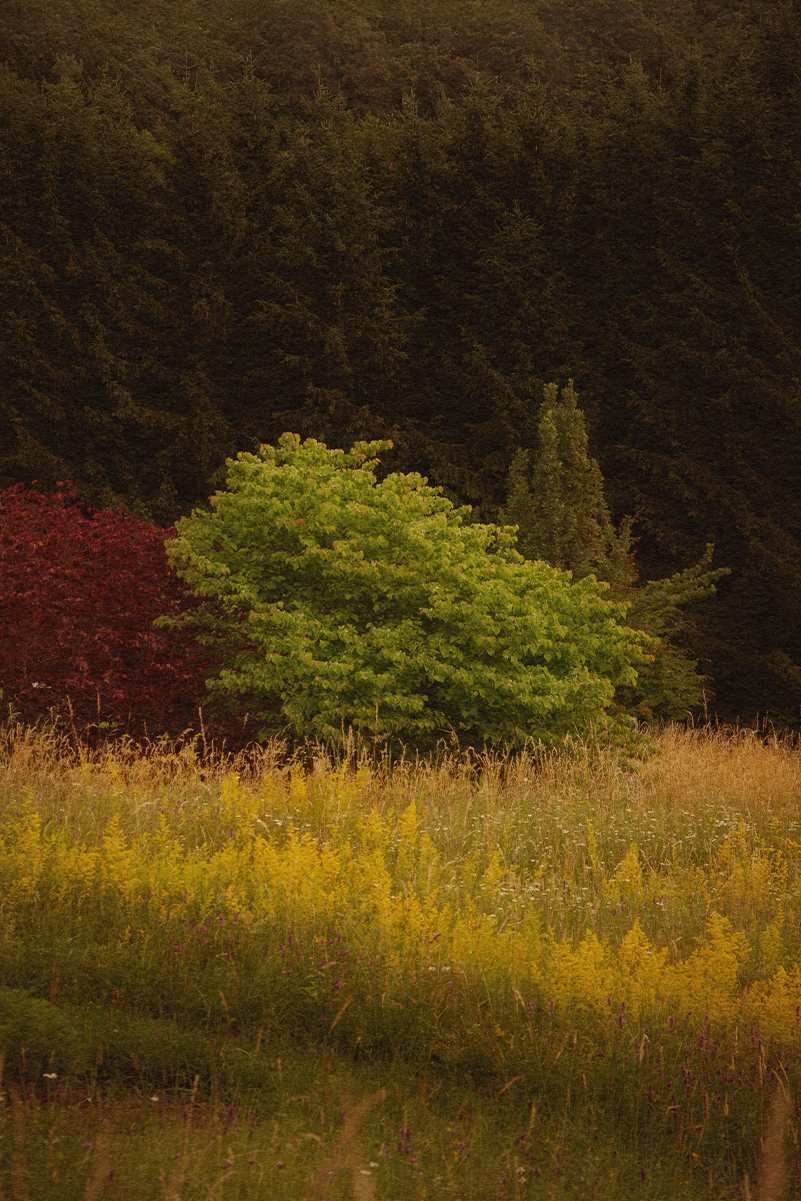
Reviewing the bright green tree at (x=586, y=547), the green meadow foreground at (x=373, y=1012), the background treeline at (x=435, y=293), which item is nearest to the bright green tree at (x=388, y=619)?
the green meadow foreground at (x=373, y=1012)

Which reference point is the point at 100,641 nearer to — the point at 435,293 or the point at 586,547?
the point at 586,547

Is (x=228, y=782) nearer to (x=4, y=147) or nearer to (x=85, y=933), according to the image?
(x=85, y=933)

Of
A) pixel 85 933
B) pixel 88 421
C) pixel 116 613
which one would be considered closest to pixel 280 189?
pixel 88 421

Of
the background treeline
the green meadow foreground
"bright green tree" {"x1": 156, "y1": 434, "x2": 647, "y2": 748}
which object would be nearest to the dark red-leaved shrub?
"bright green tree" {"x1": 156, "y1": 434, "x2": 647, "y2": 748}

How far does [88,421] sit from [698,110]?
1368 centimetres

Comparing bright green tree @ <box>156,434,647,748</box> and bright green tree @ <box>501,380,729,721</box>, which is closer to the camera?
bright green tree @ <box>156,434,647,748</box>

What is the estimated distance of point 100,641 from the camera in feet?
31.5

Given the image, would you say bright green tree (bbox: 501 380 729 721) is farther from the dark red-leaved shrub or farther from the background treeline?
the dark red-leaved shrub

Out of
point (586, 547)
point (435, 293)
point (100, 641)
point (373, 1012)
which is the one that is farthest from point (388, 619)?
point (435, 293)

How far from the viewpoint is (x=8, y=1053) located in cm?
392

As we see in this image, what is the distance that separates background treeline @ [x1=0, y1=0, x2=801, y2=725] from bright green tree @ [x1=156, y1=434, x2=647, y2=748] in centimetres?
1012

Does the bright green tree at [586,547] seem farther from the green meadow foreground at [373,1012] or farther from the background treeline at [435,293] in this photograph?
the green meadow foreground at [373,1012]

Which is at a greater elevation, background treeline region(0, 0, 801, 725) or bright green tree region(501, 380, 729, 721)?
background treeline region(0, 0, 801, 725)

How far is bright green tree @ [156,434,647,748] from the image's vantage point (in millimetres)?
9375
